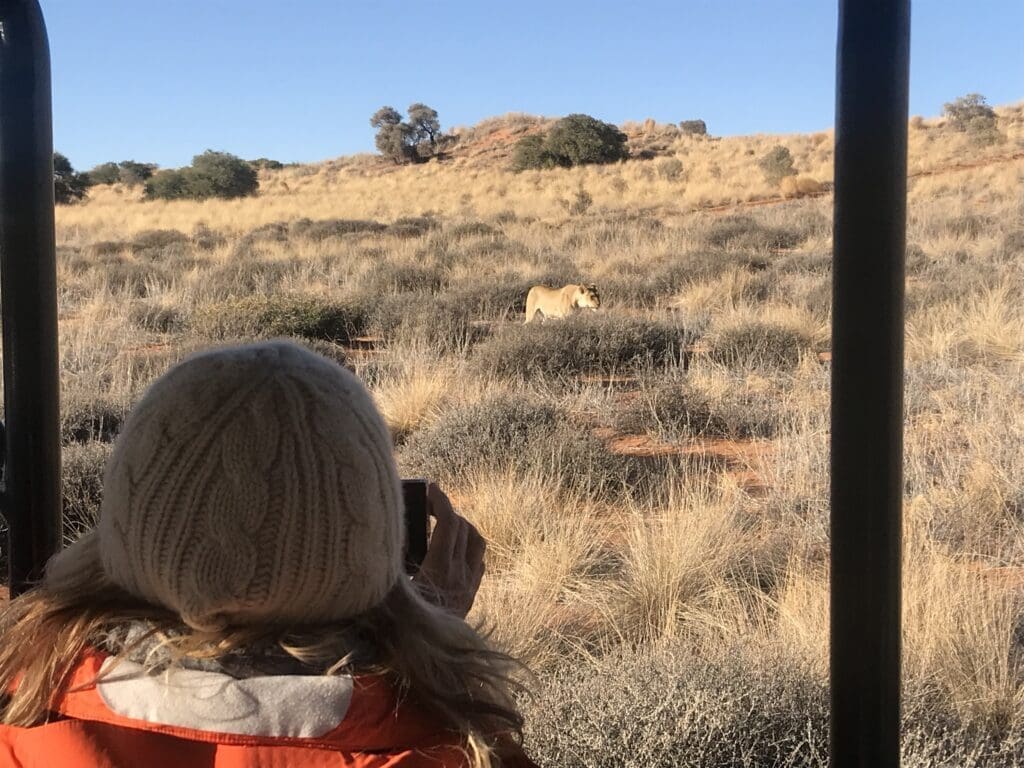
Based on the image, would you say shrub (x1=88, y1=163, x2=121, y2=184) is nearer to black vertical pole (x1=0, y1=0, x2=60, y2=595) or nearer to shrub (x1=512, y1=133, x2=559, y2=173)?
shrub (x1=512, y1=133, x2=559, y2=173)

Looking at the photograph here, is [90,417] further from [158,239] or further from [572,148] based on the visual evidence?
[572,148]

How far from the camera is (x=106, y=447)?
18.9ft

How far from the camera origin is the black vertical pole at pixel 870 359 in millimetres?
948

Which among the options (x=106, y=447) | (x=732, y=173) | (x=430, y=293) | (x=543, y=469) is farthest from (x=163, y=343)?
(x=732, y=173)

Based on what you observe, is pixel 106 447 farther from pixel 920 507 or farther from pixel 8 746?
pixel 8 746

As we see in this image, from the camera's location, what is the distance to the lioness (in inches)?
443

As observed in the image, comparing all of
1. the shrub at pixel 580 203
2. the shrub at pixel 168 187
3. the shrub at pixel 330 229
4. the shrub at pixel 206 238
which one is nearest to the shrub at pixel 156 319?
the shrub at pixel 206 238

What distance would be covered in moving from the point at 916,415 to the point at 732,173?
32197 mm

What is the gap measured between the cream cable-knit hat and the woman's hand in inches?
13.8

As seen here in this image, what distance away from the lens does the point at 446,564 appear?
1551 mm

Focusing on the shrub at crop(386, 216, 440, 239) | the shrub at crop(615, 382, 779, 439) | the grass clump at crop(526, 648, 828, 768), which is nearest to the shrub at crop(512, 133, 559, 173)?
the shrub at crop(386, 216, 440, 239)

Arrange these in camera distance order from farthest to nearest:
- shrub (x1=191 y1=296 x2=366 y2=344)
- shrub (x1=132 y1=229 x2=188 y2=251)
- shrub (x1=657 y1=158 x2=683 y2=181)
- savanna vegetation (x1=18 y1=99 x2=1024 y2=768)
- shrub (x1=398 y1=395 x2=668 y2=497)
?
shrub (x1=657 y1=158 x2=683 y2=181) → shrub (x1=132 y1=229 x2=188 y2=251) → shrub (x1=191 y1=296 x2=366 y2=344) → shrub (x1=398 y1=395 x2=668 y2=497) → savanna vegetation (x1=18 y1=99 x2=1024 y2=768)

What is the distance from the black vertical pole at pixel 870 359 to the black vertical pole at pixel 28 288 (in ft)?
3.78

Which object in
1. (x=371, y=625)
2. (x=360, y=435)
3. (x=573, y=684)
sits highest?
(x=360, y=435)
